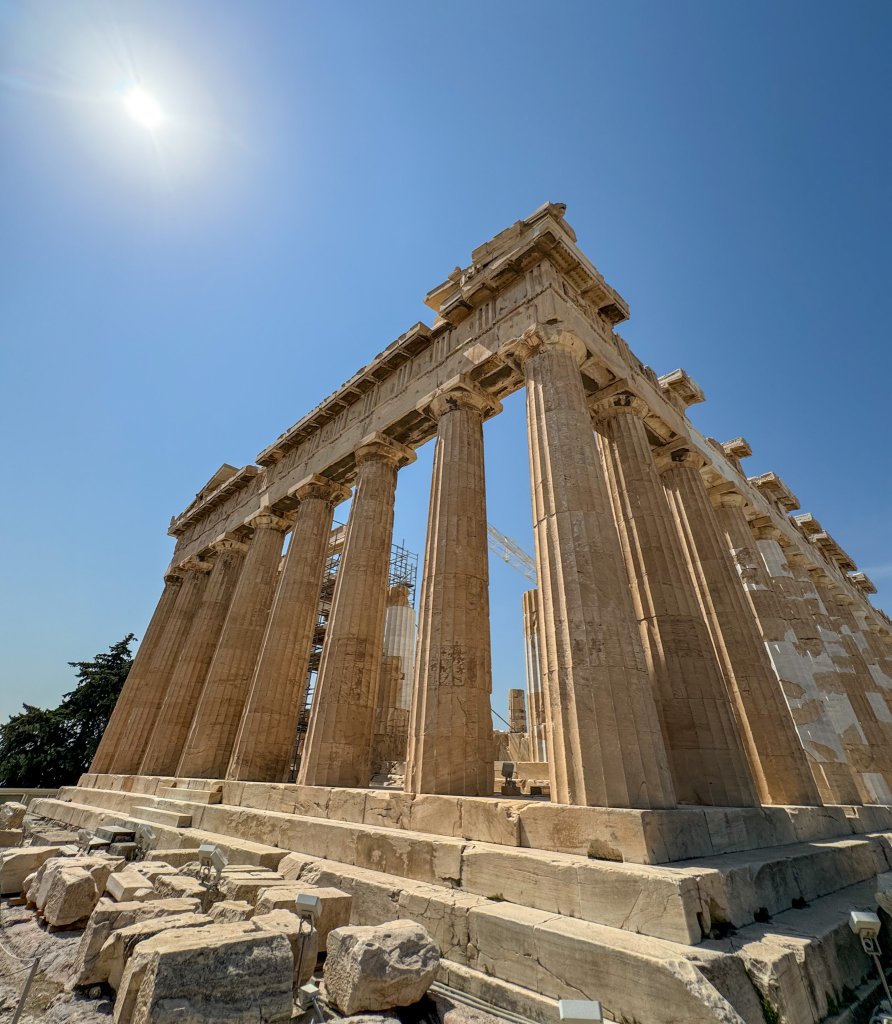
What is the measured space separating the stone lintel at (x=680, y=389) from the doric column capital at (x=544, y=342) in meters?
5.99

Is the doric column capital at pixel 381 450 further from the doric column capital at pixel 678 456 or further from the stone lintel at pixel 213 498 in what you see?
the stone lintel at pixel 213 498

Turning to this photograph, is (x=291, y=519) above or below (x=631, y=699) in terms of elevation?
above

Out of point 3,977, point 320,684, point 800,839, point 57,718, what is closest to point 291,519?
point 320,684

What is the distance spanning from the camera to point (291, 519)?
18.9 metres

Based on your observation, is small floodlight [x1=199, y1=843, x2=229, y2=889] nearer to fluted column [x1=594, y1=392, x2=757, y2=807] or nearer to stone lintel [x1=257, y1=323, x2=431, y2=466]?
fluted column [x1=594, y1=392, x2=757, y2=807]

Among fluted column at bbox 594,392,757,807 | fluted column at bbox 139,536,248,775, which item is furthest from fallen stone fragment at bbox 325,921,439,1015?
fluted column at bbox 139,536,248,775

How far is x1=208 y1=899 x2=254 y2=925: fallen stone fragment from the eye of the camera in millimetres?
5016

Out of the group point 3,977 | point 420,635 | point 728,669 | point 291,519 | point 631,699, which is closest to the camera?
point 3,977

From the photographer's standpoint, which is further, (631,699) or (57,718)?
(57,718)

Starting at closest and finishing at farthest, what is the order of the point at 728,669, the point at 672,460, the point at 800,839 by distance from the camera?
the point at 800,839
the point at 728,669
the point at 672,460

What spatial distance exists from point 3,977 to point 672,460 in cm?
1483

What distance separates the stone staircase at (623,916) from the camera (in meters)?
3.52

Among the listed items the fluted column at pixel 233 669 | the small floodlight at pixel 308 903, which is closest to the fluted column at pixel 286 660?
the fluted column at pixel 233 669

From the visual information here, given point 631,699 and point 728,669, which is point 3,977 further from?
point 728,669
